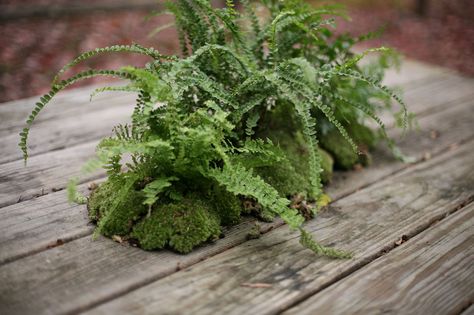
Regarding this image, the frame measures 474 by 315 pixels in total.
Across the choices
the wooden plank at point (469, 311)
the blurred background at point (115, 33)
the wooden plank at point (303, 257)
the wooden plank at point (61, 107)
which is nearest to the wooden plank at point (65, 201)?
the wooden plank at point (303, 257)

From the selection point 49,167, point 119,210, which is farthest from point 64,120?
point 119,210

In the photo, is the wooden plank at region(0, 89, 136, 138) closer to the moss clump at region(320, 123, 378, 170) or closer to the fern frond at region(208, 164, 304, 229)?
the moss clump at region(320, 123, 378, 170)

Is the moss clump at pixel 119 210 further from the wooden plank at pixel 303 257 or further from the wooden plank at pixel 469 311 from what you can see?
the wooden plank at pixel 469 311

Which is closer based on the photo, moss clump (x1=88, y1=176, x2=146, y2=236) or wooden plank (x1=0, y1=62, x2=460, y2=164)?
moss clump (x1=88, y1=176, x2=146, y2=236)

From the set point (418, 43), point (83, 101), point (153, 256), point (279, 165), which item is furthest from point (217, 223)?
point (418, 43)

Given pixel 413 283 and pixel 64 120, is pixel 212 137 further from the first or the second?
pixel 64 120

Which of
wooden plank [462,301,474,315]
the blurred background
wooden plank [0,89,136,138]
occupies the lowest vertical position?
wooden plank [462,301,474,315]

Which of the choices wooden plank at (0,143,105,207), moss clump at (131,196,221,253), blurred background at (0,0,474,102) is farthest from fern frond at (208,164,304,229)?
blurred background at (0,0,474,102)

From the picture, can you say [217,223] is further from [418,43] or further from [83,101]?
[418,43]
